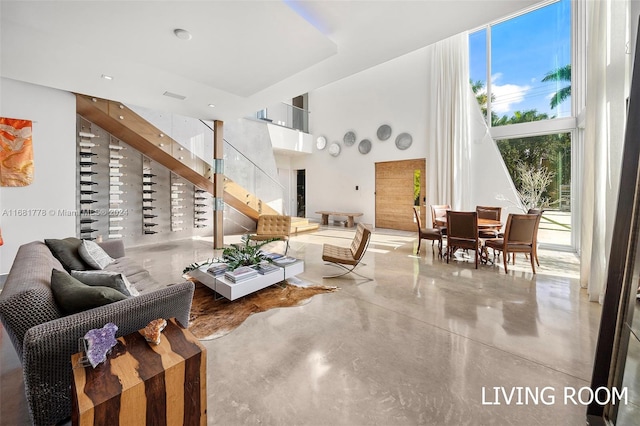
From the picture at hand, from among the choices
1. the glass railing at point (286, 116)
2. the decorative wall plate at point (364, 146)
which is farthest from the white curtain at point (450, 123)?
the glass railing at point (286, 116)

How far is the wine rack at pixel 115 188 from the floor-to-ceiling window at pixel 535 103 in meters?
8.86

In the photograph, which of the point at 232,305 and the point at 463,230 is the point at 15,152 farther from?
the point at 463,230

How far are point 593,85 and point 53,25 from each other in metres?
5.98

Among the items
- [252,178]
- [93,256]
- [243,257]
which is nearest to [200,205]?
[252,178]

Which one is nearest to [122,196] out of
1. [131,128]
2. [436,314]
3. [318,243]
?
[131,128]

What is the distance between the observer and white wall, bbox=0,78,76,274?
4008 mm

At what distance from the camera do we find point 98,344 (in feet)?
3.88

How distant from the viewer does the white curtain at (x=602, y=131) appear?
2795mm

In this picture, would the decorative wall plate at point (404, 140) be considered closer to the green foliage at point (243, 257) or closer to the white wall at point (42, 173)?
the green foliage at point (243, 257)

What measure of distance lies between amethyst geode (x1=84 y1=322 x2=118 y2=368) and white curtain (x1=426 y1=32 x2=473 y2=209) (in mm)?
7411

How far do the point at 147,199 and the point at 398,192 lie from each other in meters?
7.03

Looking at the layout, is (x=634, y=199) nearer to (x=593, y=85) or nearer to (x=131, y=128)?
(x=593, y=85)

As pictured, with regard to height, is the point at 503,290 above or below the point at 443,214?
below

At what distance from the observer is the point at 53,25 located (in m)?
2.54
